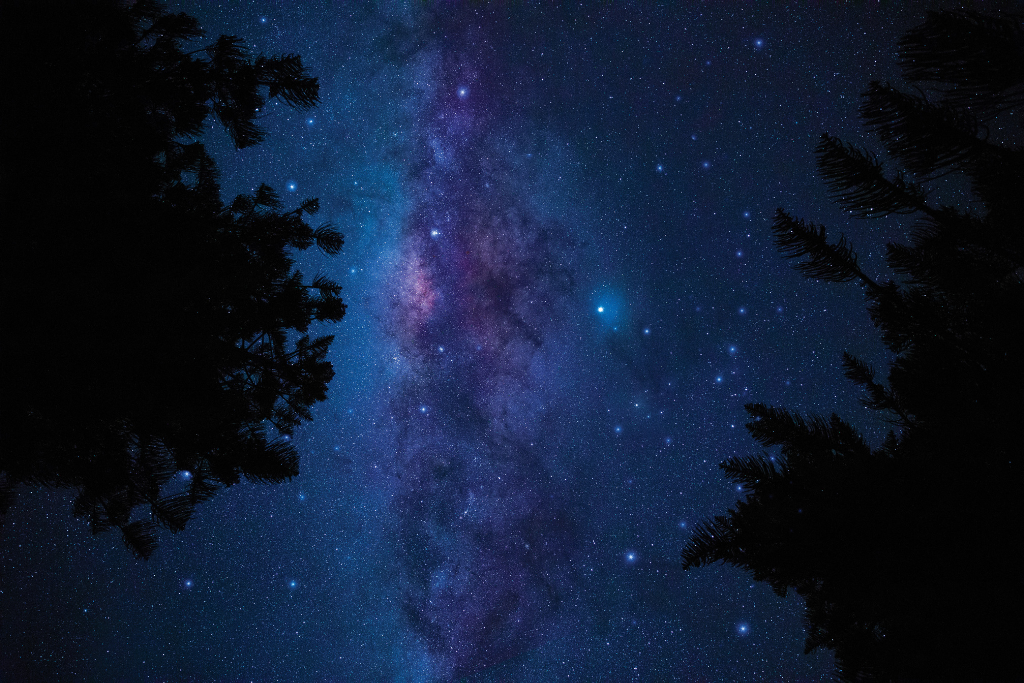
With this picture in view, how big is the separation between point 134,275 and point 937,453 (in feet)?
8.71

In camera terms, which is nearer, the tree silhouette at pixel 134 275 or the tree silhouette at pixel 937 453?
the tree silhouette at pixel 937 453

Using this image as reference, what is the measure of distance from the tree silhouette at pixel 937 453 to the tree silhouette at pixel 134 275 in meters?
2.06

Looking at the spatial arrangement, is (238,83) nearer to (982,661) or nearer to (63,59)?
(63,59)

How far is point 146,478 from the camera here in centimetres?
233

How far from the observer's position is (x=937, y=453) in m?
1.07

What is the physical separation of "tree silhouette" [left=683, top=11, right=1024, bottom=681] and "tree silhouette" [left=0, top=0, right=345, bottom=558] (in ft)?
6.76

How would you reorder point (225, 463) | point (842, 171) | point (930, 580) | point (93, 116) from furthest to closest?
point (225, 463)
point (93, 116)
point (842, 171)
point (930, 580)

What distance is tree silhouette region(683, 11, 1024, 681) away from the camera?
88 cm

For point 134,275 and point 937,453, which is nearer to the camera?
point 937,453

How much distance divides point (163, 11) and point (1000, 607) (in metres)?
3.66

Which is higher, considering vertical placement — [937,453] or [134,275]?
[134,275]

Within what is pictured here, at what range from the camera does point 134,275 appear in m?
1.98

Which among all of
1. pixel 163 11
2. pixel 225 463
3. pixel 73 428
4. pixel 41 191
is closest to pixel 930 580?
pixel 225 463

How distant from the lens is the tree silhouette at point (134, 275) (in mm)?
1908
